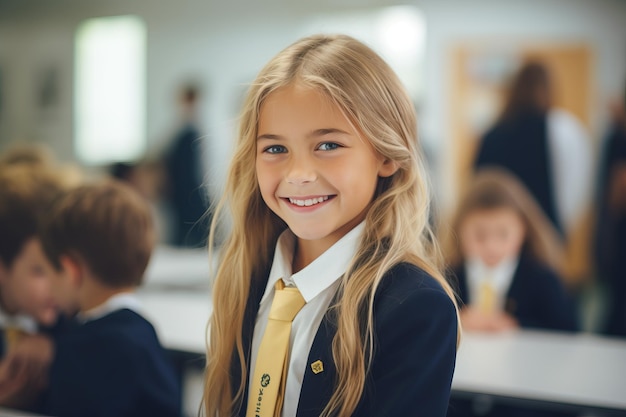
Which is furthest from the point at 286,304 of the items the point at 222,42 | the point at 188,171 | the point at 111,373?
the point at 222,42

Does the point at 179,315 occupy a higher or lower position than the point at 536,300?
lower

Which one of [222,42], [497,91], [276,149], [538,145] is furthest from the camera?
[222,42]

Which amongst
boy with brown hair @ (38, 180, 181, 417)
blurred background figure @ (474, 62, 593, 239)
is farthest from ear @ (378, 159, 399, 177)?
blurred background figure @ (474, 62, 593, 239)

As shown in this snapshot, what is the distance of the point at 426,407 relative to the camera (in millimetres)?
1109

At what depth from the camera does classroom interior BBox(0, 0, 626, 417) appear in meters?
6.89

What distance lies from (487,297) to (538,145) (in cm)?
150

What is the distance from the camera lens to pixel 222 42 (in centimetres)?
779

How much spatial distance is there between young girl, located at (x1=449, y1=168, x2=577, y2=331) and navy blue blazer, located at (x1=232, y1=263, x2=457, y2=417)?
4.46 feet

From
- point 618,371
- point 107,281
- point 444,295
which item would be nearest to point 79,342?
point 107,281

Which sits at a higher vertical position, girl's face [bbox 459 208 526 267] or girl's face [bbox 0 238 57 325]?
girl's face [bbox 459 208 526 267]

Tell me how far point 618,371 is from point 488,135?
2.15 meters

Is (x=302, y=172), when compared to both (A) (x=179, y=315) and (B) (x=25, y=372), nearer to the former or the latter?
(B) (x=25, y=372)

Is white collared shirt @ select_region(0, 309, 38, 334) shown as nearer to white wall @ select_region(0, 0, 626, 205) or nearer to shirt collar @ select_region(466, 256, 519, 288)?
shirt collar @ select_region(466, 256, 519, 288)

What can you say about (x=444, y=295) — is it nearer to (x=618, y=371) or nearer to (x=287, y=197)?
(x=287, y=197)
